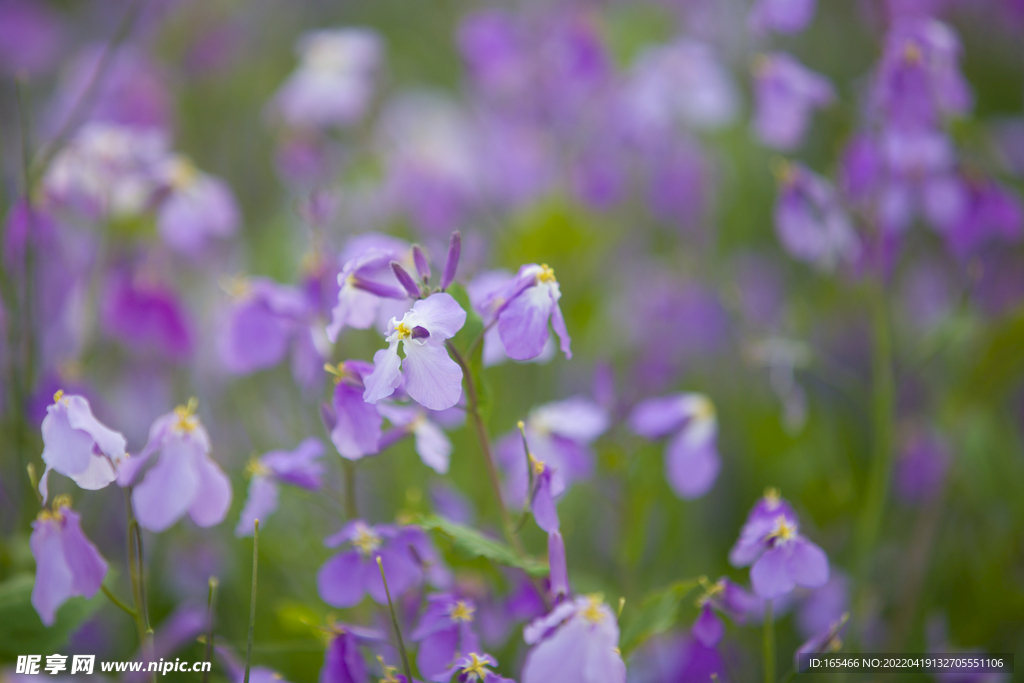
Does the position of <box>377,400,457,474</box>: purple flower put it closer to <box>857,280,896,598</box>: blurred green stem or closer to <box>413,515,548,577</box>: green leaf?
<box>413,515,548,577</box>: green leaf

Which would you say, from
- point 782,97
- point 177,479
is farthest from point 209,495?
point 782,97

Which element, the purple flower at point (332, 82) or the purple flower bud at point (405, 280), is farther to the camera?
the purple flower at point (332, 82)

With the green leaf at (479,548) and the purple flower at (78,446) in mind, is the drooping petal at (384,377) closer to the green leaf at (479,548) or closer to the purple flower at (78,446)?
the green leaf at (479,548)

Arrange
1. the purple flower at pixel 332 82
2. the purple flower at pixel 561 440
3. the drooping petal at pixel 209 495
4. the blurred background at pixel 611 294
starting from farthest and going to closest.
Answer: the purple flower at pixel 332 82, the blurred background at pixel 611 294, the purple flower at pixel 561 440, the drooping petal at pixel 209 495

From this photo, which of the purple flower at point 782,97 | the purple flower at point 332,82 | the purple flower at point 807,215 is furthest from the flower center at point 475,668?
the purple flower at point 332,82

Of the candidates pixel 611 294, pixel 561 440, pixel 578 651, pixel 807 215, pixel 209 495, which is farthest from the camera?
pixel 611 294

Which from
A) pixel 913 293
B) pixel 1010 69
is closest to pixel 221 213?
pixel 913 293

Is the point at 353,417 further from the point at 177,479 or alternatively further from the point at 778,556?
the point at 778,556
